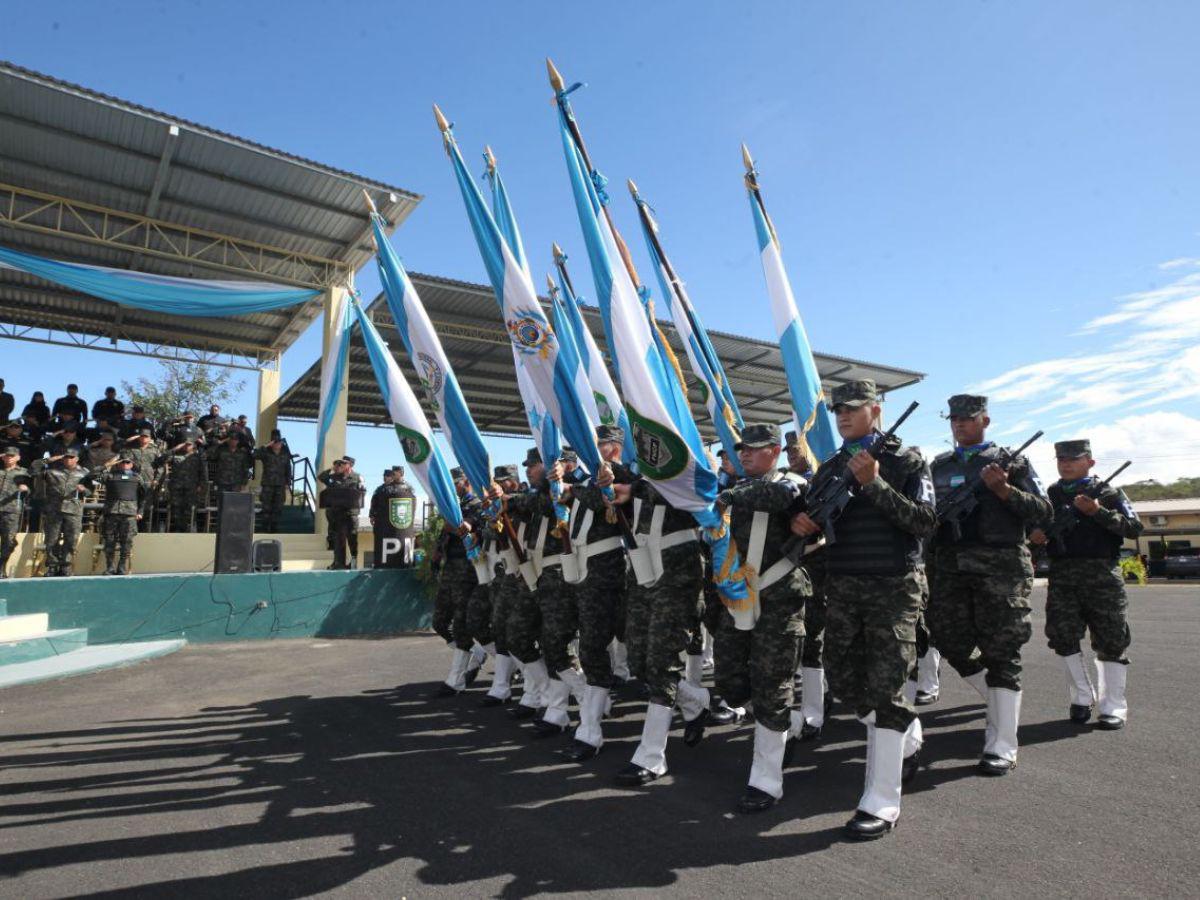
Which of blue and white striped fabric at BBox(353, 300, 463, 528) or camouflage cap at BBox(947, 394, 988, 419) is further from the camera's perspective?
blue and white striped fabric at BBox(353, 300, 463, 528)

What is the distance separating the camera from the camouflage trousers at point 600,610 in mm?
4844

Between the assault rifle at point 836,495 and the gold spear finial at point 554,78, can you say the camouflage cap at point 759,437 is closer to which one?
the assault rifle at point 836,495

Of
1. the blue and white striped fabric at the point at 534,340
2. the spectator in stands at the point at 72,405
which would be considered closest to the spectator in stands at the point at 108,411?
the spectator in stands at the point at 72,405

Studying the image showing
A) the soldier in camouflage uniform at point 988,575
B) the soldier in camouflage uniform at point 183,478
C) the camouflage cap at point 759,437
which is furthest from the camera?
the soldier in camouflage uniform at point 183,478

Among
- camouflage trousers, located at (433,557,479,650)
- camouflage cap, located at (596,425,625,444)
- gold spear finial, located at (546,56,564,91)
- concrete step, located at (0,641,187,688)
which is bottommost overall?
concrete step, located at (0,641,187,688)

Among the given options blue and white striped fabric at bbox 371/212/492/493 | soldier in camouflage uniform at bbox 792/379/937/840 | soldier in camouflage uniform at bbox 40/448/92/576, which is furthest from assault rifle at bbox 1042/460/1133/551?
soldier in camouflage uniform at bbox 40/448/92/576

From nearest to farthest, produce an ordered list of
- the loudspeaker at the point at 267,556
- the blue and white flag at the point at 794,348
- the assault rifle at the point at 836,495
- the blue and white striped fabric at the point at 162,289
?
the assault rifle at the point at 836,495, the blue and white flag at the point at 794,348, the loudspeaker at the point at 267,556, the blue and white striped fabric at the point at 162,289

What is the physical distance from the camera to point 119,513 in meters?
10.7

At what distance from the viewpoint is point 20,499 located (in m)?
10.4

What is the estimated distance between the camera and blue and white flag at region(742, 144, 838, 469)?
6.35 m

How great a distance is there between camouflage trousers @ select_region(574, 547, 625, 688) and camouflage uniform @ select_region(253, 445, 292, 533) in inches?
469

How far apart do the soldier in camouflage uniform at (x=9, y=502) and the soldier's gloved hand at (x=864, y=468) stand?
11749mm

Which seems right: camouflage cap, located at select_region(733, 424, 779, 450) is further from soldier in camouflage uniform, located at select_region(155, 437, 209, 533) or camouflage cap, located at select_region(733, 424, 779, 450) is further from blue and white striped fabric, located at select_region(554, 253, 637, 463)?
soldier in camouflage uniform, located at select_region(155, 437, 209, 533)

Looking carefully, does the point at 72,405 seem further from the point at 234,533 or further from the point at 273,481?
the point at 234,533
